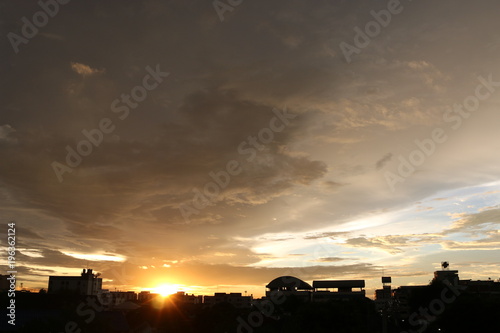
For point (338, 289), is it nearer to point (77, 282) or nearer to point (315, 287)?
point (315, 287)

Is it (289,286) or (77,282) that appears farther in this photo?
(77,282)

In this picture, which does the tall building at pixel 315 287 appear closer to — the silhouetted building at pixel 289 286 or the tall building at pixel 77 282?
the silhouetted building at pixel 289 286

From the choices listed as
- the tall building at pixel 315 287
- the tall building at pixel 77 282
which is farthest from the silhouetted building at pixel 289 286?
the tall building at pixel 77 282

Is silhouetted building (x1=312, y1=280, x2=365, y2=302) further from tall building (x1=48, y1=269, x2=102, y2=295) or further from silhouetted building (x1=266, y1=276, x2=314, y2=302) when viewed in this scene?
tall building (x1=48, y1=269, x2=102, y2=295)

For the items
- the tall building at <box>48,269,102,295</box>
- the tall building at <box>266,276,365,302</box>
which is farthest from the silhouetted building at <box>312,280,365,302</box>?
the tall building at <box>48,269,102,295</box>

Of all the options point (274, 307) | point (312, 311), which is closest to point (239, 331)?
point (312, 311)

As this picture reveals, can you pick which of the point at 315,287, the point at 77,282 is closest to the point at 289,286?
the point at 315,287

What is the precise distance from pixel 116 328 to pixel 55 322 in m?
33.1

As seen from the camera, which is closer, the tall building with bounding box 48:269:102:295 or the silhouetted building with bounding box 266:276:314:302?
the silhouetted building with bounding box 266:276:314:302

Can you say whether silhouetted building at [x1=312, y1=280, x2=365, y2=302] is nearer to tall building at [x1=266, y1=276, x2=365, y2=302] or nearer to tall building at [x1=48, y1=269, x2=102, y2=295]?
tall building at [x1=266, y1=276, x2=365, y2=302]

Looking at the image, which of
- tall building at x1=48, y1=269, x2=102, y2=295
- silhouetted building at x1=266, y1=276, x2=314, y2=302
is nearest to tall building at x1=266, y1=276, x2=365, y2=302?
silhouetted building at x1=266, y1=276, x2=314, y2=302

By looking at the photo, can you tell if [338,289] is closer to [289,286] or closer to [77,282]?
[289,286]

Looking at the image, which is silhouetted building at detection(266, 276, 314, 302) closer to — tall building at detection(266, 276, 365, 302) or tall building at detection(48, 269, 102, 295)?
tall building at detection(266, 276, 365, 302)

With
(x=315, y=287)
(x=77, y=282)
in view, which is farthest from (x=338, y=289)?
(x=77, y=282)
